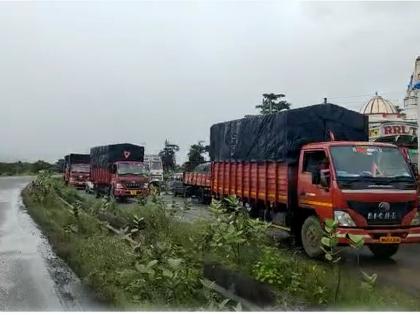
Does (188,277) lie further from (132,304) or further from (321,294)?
(321,294)

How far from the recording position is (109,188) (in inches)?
1248

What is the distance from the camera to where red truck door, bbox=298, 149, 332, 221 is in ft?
33.7

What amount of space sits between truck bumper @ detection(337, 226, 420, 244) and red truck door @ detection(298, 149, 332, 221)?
0.48 m

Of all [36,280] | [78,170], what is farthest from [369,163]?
[78,170]

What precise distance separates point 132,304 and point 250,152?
844 cm

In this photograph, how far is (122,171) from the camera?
30.4 metres

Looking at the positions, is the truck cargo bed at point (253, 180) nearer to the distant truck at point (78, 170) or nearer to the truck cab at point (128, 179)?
the truck cab at point (128, 179)

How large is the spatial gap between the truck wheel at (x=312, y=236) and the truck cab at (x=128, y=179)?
18573mm

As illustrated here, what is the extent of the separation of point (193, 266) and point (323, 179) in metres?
3.23

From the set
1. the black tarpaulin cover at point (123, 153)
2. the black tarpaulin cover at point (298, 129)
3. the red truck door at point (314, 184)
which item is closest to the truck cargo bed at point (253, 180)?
the black tarpaulin cover at point (298, 129)

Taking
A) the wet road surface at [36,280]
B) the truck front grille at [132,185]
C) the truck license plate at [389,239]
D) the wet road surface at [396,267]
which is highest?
the truck front grille at [132,185]

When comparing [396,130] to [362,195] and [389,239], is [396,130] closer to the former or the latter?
[389,239]

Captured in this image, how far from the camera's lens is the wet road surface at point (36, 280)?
7730 mm

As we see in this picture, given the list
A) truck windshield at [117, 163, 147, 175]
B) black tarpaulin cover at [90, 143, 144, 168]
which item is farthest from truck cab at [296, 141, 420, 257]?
black tarpaulin cover at [90, 143, 144, 168]
